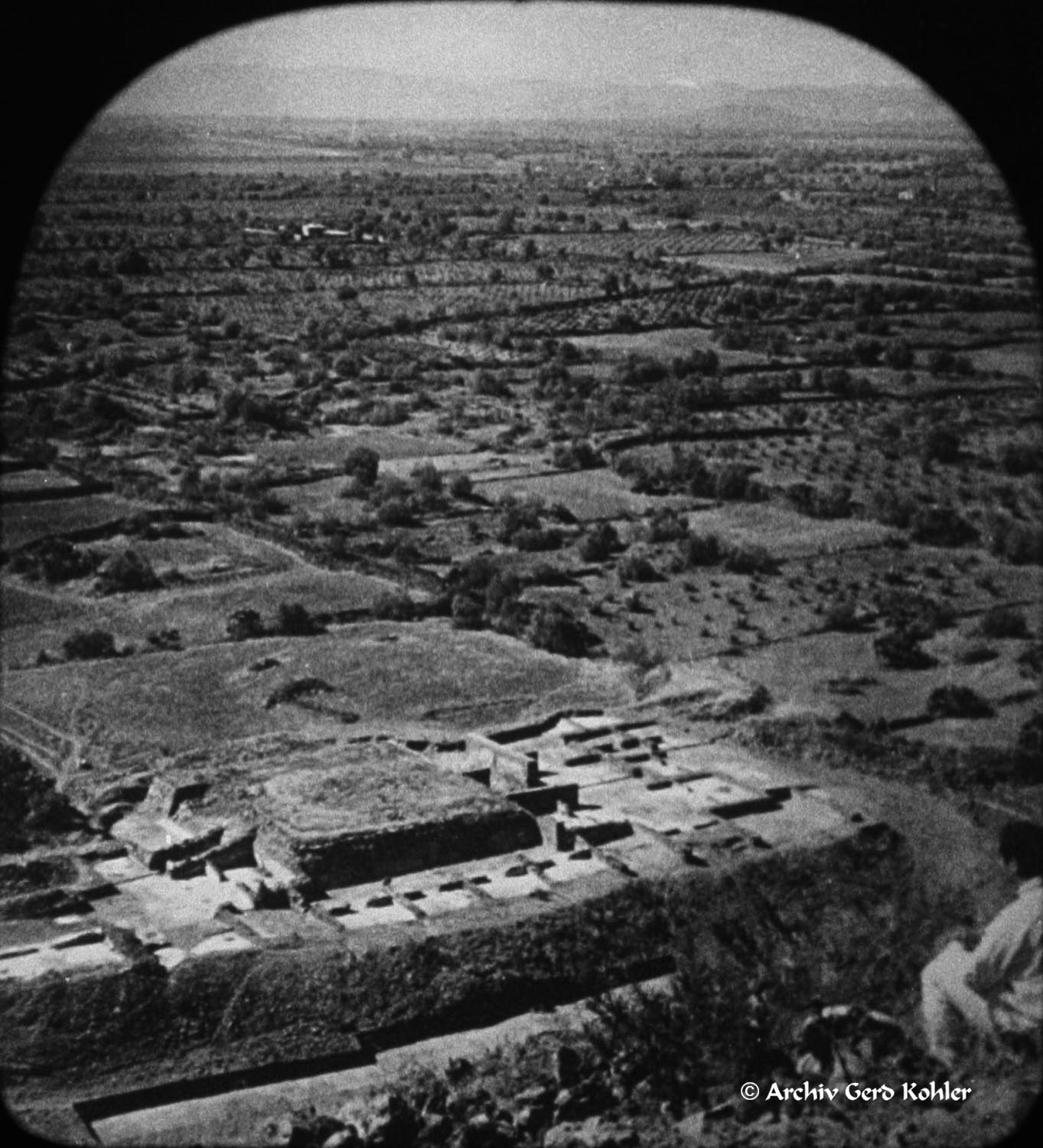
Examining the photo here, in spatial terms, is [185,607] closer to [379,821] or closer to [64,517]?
[64,517]

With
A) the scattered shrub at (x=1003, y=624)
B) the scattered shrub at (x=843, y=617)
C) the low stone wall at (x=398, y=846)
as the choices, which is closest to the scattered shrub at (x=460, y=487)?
the scattered shrub at (x=843, y=617)

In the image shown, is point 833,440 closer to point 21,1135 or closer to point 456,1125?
point 456,1125

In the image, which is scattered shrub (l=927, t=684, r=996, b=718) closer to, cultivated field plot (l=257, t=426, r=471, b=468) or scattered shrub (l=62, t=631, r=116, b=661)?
cultivated field plot (l=257, t=426, r=471, b=468)

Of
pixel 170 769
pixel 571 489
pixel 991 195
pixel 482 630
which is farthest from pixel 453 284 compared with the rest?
pixel 991 195

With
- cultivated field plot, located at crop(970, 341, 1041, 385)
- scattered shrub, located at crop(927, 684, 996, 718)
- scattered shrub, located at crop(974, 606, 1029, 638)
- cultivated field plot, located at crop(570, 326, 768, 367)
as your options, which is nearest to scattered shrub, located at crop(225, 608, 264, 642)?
cultivated field plot, located at crop(570, 326, 768, 367)

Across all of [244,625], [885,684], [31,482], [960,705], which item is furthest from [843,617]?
[31,482]

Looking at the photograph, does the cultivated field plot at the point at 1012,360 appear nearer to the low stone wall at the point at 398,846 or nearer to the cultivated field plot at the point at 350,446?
the cultivated field plot at the point at 350,446
